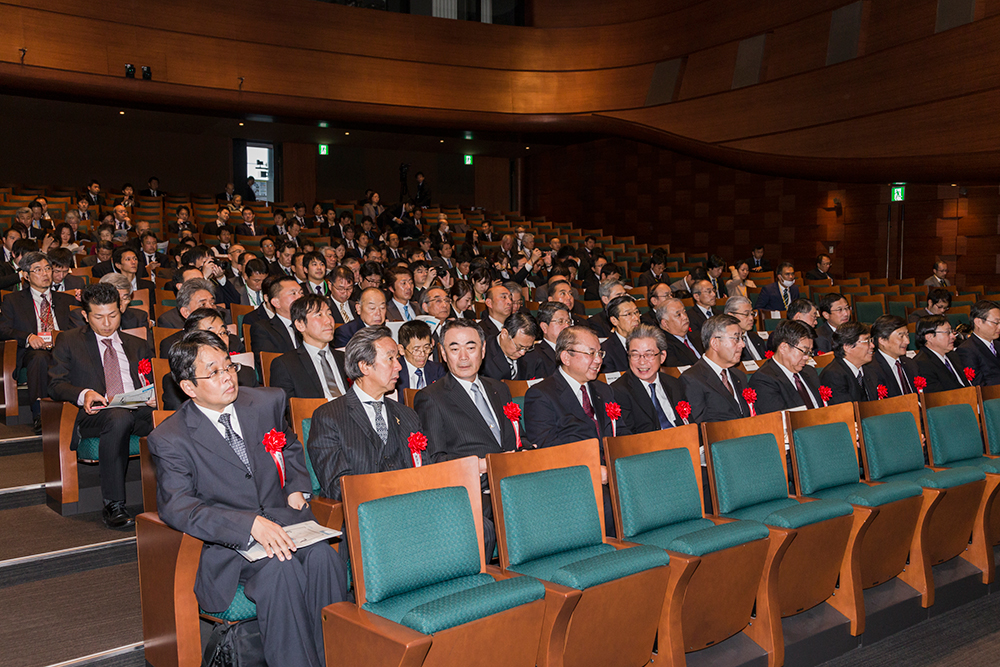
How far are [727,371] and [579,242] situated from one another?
686 centimetres

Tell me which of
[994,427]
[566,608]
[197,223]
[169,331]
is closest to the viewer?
[566,608]

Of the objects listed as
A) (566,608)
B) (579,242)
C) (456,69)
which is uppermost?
(456,69)

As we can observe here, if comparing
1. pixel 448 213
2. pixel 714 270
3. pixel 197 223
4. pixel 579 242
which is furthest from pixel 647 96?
pixel 197 223

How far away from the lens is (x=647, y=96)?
34.9ft

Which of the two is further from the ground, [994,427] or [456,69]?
[456,69]

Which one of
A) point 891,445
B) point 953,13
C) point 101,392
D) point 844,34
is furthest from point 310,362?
point 844,34

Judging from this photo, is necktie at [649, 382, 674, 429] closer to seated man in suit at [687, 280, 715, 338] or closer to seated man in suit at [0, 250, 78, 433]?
seated man in suit at [687, 280, 715, 338]

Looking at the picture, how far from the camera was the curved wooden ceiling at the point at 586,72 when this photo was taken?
24.1ft

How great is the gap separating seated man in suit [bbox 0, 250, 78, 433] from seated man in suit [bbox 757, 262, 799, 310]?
17.4 feet

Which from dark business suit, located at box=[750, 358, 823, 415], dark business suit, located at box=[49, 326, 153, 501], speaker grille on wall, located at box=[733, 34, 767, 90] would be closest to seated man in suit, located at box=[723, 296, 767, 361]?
dark business suit, located at box=[750, 358, 823, 415]

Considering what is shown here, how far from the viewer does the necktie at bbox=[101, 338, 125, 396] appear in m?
3.13

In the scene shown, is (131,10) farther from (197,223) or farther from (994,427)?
(994,427)

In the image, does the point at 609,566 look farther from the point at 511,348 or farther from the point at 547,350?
the point at 547,350

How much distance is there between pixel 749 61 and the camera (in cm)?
923
